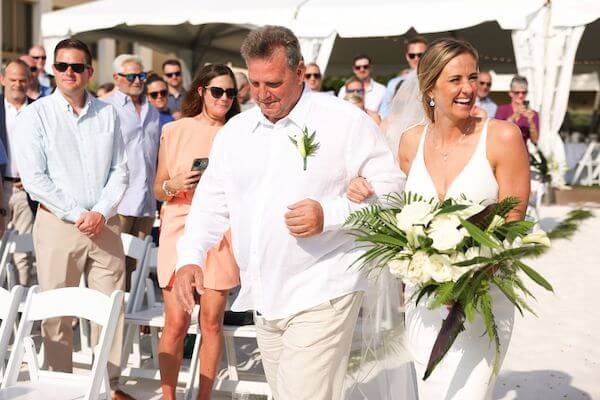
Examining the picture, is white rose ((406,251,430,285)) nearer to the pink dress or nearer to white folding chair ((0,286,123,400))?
white folding chair ((0,286,123,400))

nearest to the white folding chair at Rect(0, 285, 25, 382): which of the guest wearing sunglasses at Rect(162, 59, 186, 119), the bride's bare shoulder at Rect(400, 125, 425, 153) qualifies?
the bride's bare shoulder at Rect(400, 125, 425, 153)

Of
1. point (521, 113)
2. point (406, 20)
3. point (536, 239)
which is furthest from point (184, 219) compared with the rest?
point (406, 20)

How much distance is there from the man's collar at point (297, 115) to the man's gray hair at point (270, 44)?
0.57ft

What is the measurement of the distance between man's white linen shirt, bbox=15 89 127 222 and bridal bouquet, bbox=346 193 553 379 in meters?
2.79

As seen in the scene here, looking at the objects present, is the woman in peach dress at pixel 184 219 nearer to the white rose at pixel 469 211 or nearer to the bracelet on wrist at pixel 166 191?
the bracelet on wrist at pixel 166 191

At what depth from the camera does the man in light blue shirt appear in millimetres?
5695

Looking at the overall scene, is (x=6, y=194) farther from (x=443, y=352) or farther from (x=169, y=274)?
(x=443, y=352)

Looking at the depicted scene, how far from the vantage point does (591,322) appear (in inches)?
307

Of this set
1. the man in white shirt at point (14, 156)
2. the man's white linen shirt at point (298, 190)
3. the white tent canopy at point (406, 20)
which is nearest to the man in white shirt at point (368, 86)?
the white tent canopy at point (406, 20)

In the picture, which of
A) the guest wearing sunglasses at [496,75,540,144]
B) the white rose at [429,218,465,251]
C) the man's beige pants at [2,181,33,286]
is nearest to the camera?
the white rose at [429,218,465,251]

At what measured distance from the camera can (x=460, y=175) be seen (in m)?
3.75

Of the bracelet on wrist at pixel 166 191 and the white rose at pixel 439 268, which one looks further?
the bracelet on wrist at pixel 166 191

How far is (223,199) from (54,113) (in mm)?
2224

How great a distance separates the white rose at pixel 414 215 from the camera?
11.0ft
